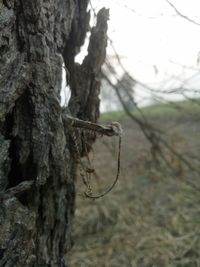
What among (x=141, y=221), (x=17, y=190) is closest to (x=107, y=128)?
(x=17, y=190)

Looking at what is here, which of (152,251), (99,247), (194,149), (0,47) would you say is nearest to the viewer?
(0,47)

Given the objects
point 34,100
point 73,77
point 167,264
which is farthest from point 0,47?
point 167,264

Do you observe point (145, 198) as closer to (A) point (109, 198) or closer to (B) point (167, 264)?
(A) point (109, 198)

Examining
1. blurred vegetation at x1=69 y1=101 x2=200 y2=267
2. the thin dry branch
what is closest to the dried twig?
the thin dry branch

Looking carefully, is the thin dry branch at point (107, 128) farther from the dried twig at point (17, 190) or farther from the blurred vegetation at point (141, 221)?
the blurred vegetation at point (141, 221)

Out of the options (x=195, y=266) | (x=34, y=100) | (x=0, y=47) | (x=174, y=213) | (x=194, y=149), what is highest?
(x=194, y=149)

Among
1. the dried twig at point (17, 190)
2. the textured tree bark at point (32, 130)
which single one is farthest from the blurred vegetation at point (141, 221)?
the dried twig at point (17, 190)

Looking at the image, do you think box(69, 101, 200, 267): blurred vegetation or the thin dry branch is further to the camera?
box(69, 101, 200, 267): blurred vegetation

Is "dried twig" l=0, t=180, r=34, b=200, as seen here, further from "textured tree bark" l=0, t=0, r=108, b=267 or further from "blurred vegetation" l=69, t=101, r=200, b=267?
"blurred vegetation" l=69, t=101, r=200, b=267
